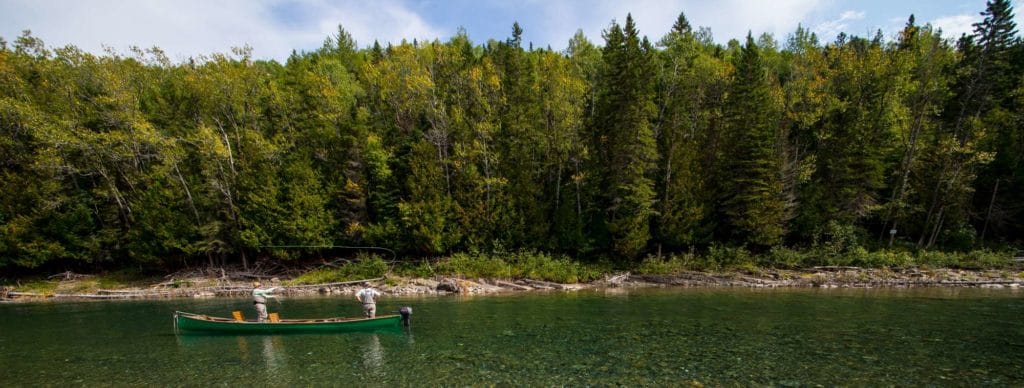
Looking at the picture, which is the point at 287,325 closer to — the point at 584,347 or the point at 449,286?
the point at 584,347

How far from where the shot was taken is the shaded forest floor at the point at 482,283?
113 ft

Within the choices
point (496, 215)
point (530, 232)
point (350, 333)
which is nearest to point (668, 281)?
point (530, 232)

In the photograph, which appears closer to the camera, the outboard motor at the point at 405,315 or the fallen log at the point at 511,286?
the outboard motor at the point at 405,315

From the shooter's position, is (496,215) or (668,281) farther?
(496,215)

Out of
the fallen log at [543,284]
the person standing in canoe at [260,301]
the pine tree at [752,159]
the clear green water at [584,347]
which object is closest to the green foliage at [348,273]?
the clear green water at [584,347]

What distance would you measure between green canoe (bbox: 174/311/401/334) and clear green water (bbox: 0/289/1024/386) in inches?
18.5

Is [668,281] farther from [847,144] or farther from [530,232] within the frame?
[847,144]

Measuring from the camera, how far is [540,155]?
45.4m

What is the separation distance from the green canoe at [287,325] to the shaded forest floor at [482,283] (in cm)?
1452

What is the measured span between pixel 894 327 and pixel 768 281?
1723cm

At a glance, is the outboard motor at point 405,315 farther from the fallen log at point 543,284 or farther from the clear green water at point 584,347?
the fallen log at point 543,284

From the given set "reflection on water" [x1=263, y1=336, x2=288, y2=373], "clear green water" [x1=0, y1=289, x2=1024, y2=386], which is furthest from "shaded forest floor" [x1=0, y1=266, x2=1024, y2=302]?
"reflection on water" [x1=263, y1=336, x2=288, y2=373]

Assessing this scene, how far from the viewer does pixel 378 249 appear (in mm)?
43594

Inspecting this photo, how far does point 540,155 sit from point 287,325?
30.1 meters
